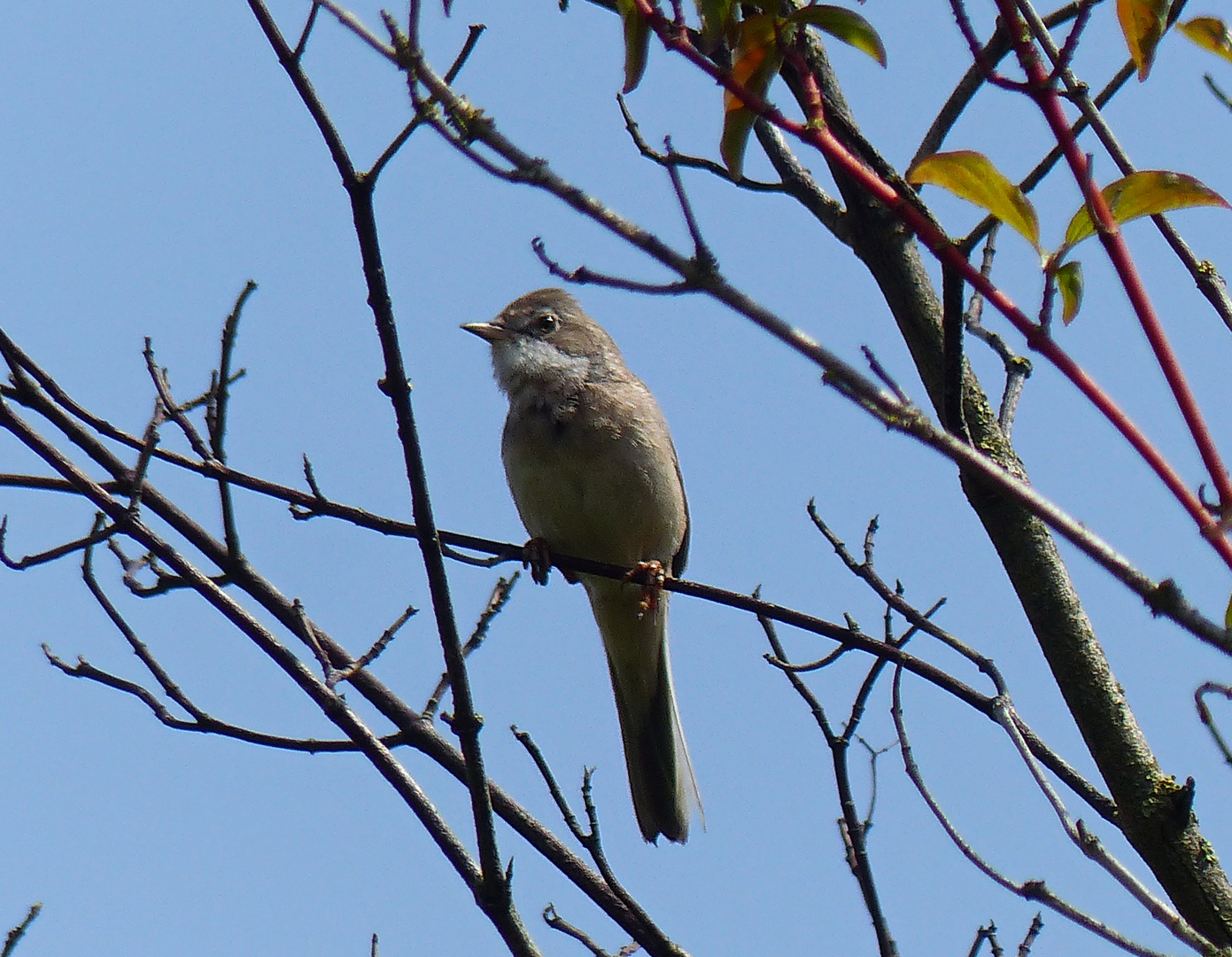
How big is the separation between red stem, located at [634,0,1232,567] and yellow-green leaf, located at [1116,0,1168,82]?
244 millimetres

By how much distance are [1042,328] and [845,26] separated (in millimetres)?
684

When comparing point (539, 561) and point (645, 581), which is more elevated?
point (539, 561)

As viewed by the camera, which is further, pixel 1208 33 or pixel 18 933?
pixel 18 933

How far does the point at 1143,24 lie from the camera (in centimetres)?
150

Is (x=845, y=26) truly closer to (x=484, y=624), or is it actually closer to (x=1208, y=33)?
(x=1208, y=33)

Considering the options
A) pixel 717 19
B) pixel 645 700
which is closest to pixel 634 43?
pixel 717 19

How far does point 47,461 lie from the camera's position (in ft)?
12.2

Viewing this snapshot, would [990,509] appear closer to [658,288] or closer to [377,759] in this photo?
[377,759]

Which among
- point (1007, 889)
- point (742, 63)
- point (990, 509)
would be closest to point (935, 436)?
point (742, 63)

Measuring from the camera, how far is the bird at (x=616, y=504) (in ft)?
21.6

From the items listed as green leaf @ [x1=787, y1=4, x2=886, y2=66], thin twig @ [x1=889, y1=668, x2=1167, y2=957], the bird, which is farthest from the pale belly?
green leaf @ [x1=787, y1=4, x2=886, y2=66]

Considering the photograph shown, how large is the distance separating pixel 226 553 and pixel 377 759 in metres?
0.78

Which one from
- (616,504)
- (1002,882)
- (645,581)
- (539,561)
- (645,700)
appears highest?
(616,504)

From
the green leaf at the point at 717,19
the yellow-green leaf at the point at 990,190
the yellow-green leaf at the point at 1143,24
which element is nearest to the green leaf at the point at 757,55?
the green leaf at the point at 717,19
